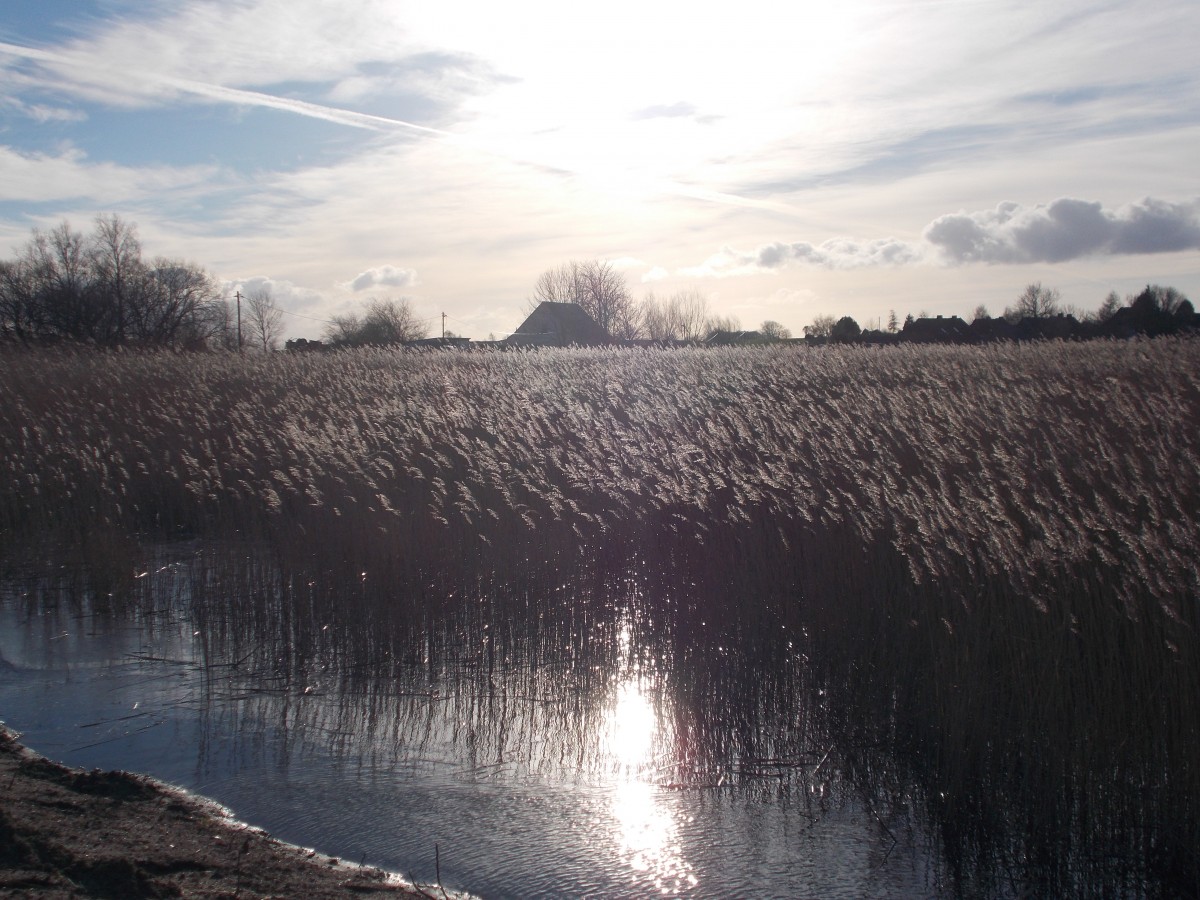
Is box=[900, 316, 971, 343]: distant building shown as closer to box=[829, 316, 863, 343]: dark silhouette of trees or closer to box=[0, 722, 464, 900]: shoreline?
box=[829, 316, 863, 343]: dark silhouette of trees

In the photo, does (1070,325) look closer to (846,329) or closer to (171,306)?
(846,329)

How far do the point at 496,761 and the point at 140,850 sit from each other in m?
1.78

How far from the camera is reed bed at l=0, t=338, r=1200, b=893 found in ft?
13.9

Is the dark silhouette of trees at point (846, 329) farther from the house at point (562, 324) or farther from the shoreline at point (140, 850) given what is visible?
the shoreline at point (140, 850)

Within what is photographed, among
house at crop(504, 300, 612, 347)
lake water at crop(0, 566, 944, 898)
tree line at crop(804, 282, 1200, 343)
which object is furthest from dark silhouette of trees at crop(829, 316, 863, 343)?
lake water at crop(0, 566, 944, 898)

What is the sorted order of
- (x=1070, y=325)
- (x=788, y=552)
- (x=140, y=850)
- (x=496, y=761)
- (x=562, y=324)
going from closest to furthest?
(x=140, y=850), (x=496, y=761), (x=788, y=552), (x=1070, y=325), (x=562, y=324)

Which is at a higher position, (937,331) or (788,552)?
(937,331)

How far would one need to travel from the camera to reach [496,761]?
193 inches

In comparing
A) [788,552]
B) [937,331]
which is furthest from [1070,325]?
[788,552]

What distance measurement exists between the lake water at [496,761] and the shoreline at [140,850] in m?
0.19

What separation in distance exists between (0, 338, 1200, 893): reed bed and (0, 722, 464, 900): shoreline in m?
2.00

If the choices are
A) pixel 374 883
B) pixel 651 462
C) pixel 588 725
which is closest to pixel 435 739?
pixel 588 725

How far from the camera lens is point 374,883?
11.9 ft

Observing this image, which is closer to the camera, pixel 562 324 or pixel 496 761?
pixel 496 761
